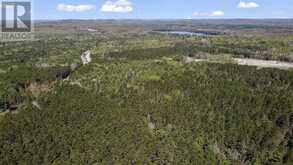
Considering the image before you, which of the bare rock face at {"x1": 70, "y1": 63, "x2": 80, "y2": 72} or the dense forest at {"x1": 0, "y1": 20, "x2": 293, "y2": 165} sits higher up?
the bare rock face at {"x1": 70, "y1": 63, "x2": 80, "y2": 72}

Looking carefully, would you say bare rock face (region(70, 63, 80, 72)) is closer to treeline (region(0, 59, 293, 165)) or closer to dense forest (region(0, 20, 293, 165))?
dense forest (region(0, 20, 293, 165))

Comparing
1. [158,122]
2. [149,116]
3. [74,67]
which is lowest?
[158,122]

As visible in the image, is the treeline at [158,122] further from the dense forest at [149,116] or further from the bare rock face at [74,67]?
the bare rock face at [74,67]

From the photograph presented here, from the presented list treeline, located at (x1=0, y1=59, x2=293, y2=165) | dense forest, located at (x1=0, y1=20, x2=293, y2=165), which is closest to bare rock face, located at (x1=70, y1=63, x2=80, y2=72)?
dense forest, located at (x1=0, y1=20, x2=293, y2=165)

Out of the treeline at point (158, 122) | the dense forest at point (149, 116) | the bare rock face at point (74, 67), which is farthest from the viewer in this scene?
the bare rock face at point (74, 67)

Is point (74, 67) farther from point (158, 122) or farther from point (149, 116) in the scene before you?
point (158, 122)

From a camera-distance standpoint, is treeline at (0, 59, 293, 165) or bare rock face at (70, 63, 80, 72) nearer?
treeline at (0, 59, 293, 165)

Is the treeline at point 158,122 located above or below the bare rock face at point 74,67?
below

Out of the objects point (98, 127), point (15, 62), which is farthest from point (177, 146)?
point (15, 62)

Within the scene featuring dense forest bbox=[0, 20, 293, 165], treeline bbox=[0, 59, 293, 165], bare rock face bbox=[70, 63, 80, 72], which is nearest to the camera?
treeline bbox=[0, 59, 293, 165]

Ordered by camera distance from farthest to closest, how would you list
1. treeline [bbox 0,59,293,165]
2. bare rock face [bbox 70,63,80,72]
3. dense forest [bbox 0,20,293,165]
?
bare rock face [bbox 70,63,80,72]
dense forest [bbox 0,20,293,165]
treeline [bbox 0,59,293,165]

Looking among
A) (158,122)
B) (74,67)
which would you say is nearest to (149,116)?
(158,122)

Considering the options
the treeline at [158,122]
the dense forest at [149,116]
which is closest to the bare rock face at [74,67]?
the dense forest at [149,116]
